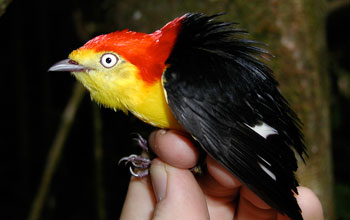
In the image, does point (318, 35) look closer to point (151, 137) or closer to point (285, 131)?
point (285, 131)

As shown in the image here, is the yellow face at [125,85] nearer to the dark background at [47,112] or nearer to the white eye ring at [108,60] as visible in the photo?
the white eye ring at [108,60]

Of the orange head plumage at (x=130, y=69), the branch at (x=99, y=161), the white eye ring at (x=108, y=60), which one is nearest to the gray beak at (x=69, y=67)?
the orange head plumage at (x=130, y=69)

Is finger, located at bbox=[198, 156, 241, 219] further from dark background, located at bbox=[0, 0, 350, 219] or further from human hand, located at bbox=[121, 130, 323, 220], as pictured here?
dark background, located at bbox=[0, 0, 350, 219]

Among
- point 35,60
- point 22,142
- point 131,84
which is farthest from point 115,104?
point 35,60

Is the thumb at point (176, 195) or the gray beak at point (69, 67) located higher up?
the gray beak at point (69, 67)

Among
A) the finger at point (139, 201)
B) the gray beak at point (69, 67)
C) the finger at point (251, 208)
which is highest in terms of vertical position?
the gray beak at point (69, 67)

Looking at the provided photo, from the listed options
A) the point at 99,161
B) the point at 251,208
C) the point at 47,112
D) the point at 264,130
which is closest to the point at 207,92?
the point at 264,130

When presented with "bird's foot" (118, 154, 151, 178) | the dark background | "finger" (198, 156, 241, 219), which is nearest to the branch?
the dark background
